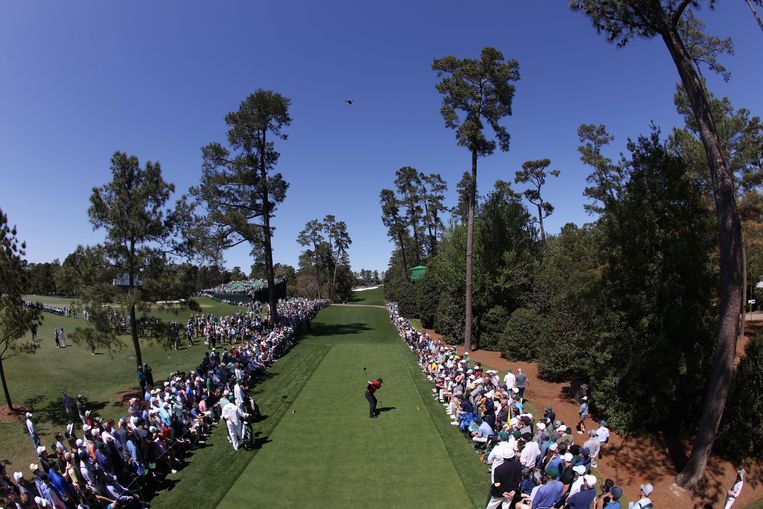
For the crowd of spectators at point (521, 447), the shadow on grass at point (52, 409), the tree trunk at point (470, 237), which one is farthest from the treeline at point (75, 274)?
the tree trunk at point (470, 237)

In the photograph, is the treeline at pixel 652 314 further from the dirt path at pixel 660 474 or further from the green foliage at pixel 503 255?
the green foliage at pixel 503 255

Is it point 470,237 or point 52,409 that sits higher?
point 470,237

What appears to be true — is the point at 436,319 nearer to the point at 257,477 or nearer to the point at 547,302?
the point at 547,302

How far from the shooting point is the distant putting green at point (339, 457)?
9.70 metres

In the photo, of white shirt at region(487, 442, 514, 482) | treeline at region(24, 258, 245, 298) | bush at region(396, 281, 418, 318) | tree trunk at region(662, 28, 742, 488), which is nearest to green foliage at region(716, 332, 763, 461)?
tree trunk at region(662, 28, 742, 488)

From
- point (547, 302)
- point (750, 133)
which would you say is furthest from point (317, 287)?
point (750, 133)

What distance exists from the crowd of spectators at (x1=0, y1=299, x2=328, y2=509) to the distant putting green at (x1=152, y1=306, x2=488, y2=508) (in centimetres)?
62

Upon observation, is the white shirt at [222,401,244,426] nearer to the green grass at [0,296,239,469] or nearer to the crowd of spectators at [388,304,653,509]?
the crowd of spectators at [388,304,653,509]

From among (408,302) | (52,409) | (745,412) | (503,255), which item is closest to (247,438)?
(52,409)

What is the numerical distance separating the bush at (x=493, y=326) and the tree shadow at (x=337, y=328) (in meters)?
13.3

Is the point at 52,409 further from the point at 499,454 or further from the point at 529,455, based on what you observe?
the point at 529,455

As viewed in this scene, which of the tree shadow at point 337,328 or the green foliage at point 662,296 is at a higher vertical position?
the green foliage at point 662,296

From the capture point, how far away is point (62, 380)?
68.9ft

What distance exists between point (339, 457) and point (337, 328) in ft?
91.7
